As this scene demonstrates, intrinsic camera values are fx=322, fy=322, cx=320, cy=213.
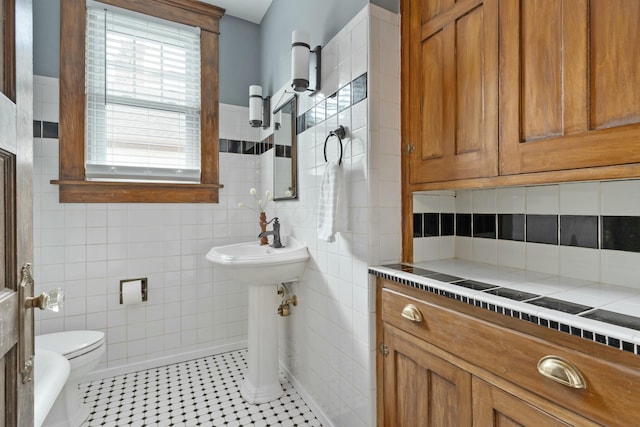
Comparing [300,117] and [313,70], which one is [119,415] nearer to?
[300,117]

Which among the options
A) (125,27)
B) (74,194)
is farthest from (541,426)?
(125,27)

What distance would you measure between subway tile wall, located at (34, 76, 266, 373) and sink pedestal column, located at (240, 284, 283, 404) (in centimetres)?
72

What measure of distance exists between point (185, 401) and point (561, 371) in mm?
1941

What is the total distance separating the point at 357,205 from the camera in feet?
4.75

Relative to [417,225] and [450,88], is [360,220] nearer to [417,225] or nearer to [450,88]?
[417,225]

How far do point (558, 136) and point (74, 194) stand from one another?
8.43 ft

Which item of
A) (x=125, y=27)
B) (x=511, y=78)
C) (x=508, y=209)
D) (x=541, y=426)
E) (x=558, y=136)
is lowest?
(x=541, y=426)

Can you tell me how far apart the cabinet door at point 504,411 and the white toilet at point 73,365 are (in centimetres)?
189

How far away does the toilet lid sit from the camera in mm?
1697

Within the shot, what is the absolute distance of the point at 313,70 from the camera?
1.76m

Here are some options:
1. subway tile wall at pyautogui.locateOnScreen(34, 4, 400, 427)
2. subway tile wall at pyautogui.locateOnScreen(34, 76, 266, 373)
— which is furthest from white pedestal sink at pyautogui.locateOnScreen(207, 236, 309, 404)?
subway tile wall at pyautogui.locateOnScreen(34, 76, 266, 373)

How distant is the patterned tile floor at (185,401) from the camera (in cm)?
174

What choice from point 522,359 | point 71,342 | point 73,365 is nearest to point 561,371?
point 522,359

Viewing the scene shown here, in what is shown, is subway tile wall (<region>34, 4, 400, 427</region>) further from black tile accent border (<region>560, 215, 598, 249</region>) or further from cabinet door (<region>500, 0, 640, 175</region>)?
black tile accent border (<region>560, 215, 598, 249</region>)
